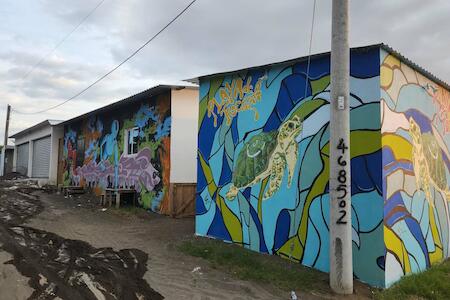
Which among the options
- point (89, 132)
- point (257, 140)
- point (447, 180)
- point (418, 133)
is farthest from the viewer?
point (89, 132)

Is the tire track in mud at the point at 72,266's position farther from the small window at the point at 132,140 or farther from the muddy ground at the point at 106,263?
the small window at the point at 132,140

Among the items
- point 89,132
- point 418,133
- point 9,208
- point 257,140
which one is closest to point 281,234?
point 257,140

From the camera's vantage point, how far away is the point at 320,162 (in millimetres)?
7883

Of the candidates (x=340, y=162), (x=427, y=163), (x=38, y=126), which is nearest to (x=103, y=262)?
(x=340, y=162)

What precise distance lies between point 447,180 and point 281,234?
14.1 feet

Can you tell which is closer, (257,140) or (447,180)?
(257,140)

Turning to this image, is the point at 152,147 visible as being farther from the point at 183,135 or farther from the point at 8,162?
the point at 8,162

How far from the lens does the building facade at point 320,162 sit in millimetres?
7184

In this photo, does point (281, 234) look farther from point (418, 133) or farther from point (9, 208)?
point (9, 208)

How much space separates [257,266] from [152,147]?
27.4 ft

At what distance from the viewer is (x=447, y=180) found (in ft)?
32.6

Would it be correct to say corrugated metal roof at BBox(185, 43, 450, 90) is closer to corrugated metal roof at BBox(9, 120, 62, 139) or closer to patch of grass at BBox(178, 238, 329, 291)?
patch of grass at BBox(178, 238, 329, 291)

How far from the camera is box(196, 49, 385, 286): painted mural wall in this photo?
7.19 meters

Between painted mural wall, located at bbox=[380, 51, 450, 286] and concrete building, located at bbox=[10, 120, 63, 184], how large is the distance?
2184cm
